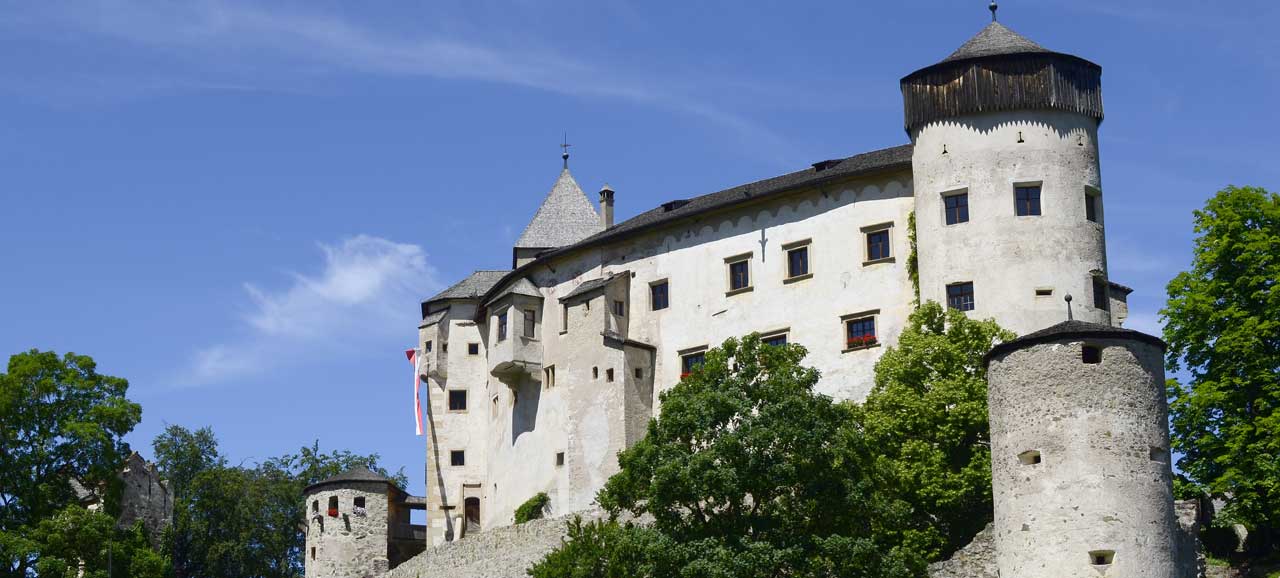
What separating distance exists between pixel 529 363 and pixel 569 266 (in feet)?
12.9

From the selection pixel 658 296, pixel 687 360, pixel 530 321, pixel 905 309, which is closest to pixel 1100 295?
pixel 905 309

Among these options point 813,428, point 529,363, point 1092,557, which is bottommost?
point 1092,557

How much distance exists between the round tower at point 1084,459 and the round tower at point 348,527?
32377 mm

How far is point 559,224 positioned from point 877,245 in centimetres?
2336

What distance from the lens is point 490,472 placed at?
73.4 metres

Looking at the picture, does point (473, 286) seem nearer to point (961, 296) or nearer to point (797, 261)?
point (797, 261)

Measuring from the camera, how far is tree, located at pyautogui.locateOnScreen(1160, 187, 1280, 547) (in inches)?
1943

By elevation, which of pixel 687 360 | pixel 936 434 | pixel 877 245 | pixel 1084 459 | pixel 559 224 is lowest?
pixel 1084 459

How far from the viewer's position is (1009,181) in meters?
57.2

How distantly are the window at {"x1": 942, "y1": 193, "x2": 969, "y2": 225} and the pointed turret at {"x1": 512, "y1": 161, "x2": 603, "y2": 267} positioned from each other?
2254cm

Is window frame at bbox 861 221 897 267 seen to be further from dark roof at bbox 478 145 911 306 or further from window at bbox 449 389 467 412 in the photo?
window at bbox 449 389 467 412

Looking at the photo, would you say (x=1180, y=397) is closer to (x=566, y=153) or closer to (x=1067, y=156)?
(x=1067, y=156)

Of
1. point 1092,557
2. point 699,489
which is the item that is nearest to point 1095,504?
point 1092,557

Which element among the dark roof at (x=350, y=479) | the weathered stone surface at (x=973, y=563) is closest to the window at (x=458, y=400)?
the dark roof at (x=350, y=479)
